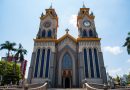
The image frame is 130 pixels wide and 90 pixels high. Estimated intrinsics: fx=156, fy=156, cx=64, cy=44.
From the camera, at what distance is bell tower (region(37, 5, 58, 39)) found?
4088 centimetres

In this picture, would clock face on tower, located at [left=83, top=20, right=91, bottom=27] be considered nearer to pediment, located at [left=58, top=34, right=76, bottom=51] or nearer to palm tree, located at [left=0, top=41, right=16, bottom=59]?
pediment, located at [left=58, top=34, right=76, bottom=51]

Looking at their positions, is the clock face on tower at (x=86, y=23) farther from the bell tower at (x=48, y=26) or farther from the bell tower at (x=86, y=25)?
the bell tower at (x=48, y=26)

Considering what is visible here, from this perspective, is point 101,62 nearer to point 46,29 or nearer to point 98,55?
point 98,55

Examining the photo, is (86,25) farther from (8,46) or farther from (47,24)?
(8,46)

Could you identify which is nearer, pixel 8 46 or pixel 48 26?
pixel 8 46

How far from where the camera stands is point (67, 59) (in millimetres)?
37375

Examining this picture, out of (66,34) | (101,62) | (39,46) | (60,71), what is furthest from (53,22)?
(101,62)

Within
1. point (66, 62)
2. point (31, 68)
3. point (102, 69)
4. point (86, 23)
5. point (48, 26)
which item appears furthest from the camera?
point (86, 23)

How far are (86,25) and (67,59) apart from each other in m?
11.2

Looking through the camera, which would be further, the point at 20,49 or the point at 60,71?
the point at 20,49

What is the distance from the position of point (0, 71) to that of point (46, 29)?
15.9m

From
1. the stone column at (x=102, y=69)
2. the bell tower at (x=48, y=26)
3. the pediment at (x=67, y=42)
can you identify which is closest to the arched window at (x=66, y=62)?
the pediment at (x=67, y=42)

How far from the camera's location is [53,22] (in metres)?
42.6

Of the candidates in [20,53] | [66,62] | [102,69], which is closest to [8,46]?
[20,53]
